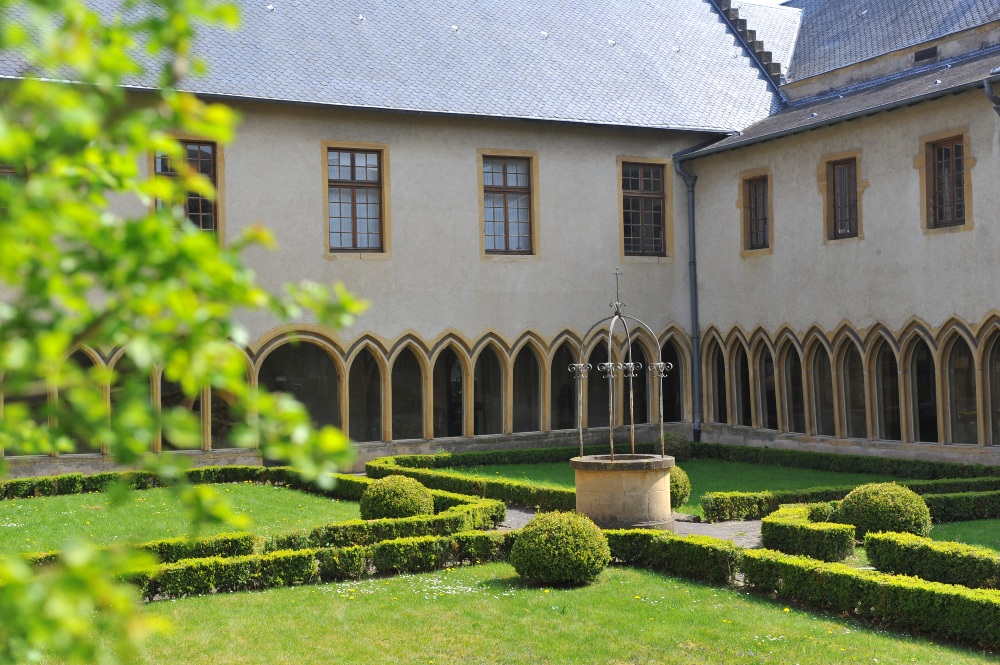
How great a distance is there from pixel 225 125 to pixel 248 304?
46 cm

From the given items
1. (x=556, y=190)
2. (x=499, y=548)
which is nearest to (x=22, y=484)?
(x=499, y=548)

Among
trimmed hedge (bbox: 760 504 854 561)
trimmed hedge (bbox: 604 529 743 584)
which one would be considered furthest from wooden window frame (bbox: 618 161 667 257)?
trimmed hedge (bbox: 604 529 743 584)

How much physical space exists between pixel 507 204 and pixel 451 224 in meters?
1.37

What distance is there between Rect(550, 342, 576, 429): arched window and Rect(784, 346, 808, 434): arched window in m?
4.13

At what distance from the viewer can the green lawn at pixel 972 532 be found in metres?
13.8

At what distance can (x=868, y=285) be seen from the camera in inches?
868

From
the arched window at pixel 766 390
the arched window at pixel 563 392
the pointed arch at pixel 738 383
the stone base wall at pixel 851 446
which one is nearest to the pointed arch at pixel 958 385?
the stone base wall at pixel 851 446

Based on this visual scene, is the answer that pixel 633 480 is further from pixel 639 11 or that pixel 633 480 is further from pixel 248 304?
pixel 639 11

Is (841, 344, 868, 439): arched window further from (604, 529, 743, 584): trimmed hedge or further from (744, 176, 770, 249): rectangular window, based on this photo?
(604, 529, 743, 584): trimmed hedge

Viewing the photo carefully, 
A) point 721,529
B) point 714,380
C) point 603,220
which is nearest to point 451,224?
point 603,220

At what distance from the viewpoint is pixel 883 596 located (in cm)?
1053

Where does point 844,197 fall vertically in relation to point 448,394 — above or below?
above

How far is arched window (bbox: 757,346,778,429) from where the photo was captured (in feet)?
81.6

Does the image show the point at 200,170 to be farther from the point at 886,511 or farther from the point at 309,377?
the point at 886,511
